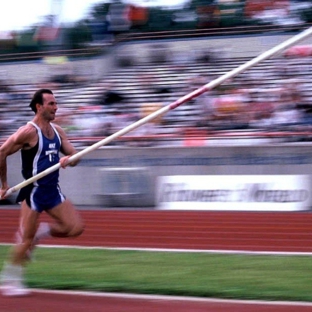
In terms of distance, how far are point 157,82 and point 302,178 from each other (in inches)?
227

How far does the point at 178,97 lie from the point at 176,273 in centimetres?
1018

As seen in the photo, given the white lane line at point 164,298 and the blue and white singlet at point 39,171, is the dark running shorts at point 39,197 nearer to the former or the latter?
the blue and white singlet at point 39,171

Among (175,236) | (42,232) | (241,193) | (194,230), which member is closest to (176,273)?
(42,232)

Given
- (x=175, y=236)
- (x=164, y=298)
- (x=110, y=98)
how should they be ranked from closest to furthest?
(x=164, y=298), (x=175, y=236), (x=110, y=98)

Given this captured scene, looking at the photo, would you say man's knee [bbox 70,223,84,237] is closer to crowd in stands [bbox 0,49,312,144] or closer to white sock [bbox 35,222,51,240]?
white sock [bbox 35,222,51,240]

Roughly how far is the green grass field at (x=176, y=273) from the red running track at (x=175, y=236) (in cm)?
33

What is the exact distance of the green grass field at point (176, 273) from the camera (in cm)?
640

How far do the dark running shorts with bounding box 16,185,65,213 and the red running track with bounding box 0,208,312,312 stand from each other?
2.40 feet

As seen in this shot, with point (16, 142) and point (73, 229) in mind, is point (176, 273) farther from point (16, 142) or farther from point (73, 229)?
point (16, 142)

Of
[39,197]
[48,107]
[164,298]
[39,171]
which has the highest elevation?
[48,107]

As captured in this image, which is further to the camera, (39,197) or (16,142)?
(39,197)

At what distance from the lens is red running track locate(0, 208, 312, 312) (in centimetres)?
602

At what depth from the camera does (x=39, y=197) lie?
21.3 feet

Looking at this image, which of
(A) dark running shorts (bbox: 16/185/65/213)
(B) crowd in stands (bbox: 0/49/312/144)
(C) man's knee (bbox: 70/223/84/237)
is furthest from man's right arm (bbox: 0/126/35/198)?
(B) crowd in stands (bbox: 0/49/312/144)
